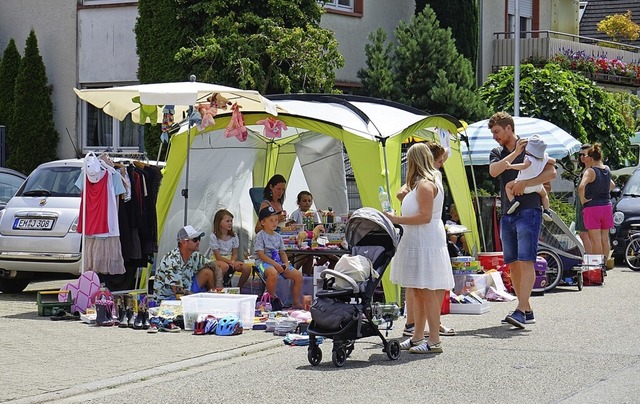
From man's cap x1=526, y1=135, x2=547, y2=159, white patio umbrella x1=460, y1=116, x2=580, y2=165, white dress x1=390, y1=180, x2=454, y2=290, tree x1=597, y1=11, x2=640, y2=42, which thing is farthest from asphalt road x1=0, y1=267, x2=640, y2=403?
tree x1=597, y1=11, x2=640, y2=42

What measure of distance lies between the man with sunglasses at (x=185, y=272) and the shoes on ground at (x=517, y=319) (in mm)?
3580

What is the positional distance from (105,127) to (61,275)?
21.8 feet

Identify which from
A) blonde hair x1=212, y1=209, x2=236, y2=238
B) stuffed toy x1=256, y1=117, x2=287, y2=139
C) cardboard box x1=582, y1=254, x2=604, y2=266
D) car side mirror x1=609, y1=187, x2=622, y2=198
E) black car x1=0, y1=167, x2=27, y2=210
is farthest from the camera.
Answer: car side mirror x1=609, y1=187, x2=622, y2=198

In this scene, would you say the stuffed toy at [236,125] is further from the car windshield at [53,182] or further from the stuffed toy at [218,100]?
the car windshield at [53,182]

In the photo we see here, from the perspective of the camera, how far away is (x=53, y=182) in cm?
1573

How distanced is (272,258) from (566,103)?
528 inches

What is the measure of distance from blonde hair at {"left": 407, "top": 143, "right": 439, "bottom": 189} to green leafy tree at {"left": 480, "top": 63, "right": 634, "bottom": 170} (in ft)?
50.4

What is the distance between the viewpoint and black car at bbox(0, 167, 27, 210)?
1749 cm

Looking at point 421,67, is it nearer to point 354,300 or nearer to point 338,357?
point 354,300

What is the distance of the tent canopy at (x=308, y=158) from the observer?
45.9 feet

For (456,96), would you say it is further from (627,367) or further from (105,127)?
(627,367)

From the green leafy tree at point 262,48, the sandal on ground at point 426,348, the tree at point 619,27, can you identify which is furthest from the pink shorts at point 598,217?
the tree at point 619,27

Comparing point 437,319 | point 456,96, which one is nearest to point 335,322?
point 437,319

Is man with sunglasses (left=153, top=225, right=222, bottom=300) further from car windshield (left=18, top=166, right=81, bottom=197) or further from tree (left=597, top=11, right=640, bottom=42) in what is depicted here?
tree (left=597, top=11, right=640, bottom=42)
